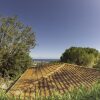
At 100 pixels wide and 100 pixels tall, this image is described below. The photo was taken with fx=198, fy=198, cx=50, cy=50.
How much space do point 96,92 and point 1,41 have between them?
83.5 ft

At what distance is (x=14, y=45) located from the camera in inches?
1156

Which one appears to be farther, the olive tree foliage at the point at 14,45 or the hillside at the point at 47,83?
the olive tree foliage at the point at 14,45

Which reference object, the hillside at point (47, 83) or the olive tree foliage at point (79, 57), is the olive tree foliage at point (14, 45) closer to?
the olive tree foliage at point (79, 57)

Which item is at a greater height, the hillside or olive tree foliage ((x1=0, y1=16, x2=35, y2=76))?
olive tree foliage ((x1=0, y1=16, x2=35, y2=76))

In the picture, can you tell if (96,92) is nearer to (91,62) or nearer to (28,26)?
(91,62)

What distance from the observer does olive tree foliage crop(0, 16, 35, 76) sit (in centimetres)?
2816

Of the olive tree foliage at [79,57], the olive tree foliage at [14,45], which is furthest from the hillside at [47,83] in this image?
the olive tree foliage at [14,45]

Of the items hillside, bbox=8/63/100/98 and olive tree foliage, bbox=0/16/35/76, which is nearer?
hillside, bbox=8/63/100/98

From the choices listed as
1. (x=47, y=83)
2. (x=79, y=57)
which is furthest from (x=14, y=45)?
(x=47, y=83)

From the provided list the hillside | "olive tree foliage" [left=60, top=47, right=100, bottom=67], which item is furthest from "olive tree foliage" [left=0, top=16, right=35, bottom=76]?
the hillside

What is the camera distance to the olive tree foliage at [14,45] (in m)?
28.2

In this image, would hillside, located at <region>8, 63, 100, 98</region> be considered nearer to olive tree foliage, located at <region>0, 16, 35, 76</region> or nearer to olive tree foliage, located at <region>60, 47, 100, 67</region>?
olive tree foliage, located at <region>60, 47, 100, 67</region>

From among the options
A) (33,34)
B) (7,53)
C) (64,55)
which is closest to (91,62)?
(64,55)

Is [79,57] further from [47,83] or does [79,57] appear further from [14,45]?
[47,83]
